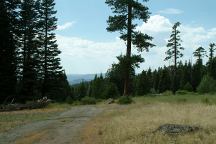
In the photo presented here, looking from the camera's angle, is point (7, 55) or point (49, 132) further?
point (7, 55)

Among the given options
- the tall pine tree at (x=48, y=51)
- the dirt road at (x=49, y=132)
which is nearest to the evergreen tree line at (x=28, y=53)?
the tall pine tree at (x=48, y=51)

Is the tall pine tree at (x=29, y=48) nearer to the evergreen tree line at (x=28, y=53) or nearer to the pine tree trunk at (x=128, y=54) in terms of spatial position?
the evergreen tree line at (x=28, y=53)

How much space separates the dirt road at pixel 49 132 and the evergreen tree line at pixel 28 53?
76.9 feet

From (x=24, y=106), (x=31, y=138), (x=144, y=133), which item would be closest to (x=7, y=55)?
(x=24, y=106)

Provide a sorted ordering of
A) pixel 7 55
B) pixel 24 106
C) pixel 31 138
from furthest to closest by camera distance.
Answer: pixel 7 55
pixel 24 106
pixel 31 138

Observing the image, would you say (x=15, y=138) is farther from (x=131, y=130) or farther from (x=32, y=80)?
(x=32, y=80)

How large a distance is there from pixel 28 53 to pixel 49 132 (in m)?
36.3

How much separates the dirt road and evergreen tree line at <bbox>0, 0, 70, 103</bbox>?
23450 millimetres

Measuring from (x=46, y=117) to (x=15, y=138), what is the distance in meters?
7.30

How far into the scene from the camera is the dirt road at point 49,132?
1616 centimetres

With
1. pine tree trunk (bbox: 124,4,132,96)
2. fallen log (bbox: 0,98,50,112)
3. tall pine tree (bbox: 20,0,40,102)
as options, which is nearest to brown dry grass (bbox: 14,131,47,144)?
fallen log (bbox: 0,98,50,112)

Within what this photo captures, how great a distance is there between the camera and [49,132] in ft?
59.4

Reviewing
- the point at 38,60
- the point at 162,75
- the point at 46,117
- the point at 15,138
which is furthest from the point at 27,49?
the point at 162,75

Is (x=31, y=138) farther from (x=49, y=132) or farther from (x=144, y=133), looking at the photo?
(x=144, y=133)
